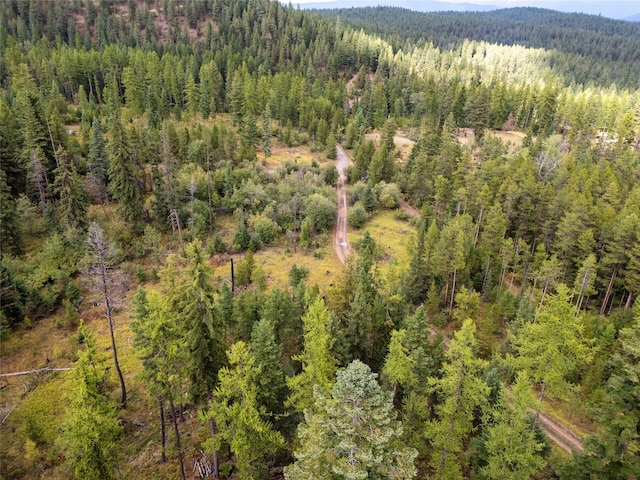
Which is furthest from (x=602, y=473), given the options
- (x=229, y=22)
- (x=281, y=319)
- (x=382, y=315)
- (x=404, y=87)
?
(x=229, y=22)

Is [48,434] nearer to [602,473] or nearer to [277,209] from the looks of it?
[602,473]

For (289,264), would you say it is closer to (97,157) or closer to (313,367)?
(313,367)

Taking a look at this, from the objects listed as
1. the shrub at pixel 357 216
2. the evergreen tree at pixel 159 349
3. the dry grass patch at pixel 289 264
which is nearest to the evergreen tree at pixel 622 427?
the evergreen tree at pixel 159 349

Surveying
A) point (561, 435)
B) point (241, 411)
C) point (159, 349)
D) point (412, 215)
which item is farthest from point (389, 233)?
point (159, 349)

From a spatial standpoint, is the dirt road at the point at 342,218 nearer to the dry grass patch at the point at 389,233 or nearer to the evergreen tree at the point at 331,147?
the dry grass patch at the point at 389,233

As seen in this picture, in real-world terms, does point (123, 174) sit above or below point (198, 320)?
above

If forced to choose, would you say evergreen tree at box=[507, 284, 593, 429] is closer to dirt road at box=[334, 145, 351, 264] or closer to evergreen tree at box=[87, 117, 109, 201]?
dirt road at box=[334, 145, 351, 264]

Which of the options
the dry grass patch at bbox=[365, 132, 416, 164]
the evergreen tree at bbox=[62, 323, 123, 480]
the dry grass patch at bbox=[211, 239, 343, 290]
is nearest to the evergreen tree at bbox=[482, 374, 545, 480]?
the evergreen tree at bbox=[62, 323, 123, 480]
